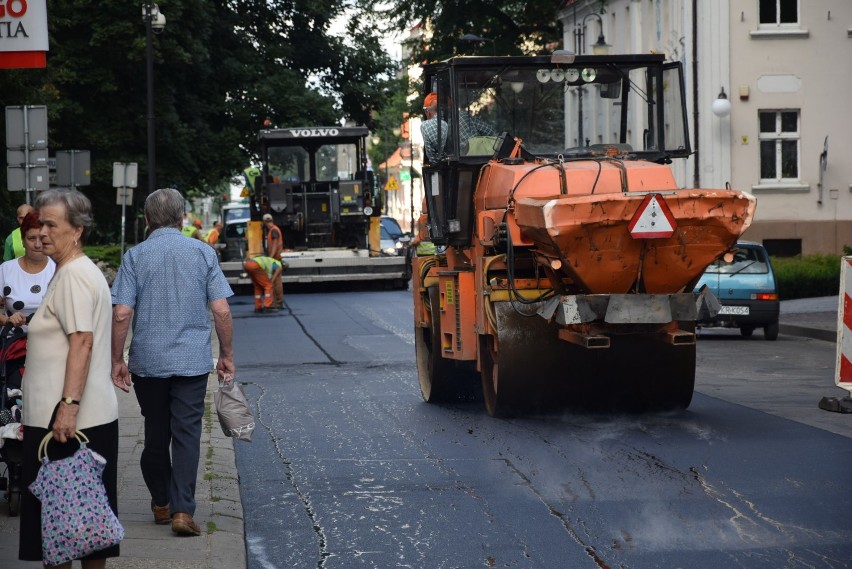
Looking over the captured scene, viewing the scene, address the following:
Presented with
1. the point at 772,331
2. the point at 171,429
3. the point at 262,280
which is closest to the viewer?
the point at 171,429

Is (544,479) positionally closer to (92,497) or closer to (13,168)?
(92,497)

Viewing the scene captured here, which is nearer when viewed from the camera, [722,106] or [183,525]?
[183,525]

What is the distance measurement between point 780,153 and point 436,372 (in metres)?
28.1

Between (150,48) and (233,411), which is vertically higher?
(150,48)

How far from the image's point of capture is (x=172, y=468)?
780 cm

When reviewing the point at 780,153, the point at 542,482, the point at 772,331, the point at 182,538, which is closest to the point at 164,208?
the point at 182,538

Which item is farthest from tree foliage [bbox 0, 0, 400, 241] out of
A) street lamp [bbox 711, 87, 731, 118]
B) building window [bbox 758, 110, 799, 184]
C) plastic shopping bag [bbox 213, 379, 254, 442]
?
plastic shopping bag [bbox 213, 379, 254, 442]

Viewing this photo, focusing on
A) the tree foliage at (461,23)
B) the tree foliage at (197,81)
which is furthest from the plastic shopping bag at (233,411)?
the tree foliage at (461,23)

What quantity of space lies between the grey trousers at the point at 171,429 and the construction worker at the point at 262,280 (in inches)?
809

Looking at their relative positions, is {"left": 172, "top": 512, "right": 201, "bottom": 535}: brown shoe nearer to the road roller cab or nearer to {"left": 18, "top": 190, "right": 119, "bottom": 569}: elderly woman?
{"left": 18, "top": 190, "right": 119, "bottom": 569}: elderly woman

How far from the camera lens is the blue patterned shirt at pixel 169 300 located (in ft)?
25.4

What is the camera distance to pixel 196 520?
8039 mm

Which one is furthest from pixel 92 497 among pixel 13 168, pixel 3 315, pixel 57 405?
pixel 13 168

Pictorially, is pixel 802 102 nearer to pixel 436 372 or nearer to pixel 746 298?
pixel 746 298
